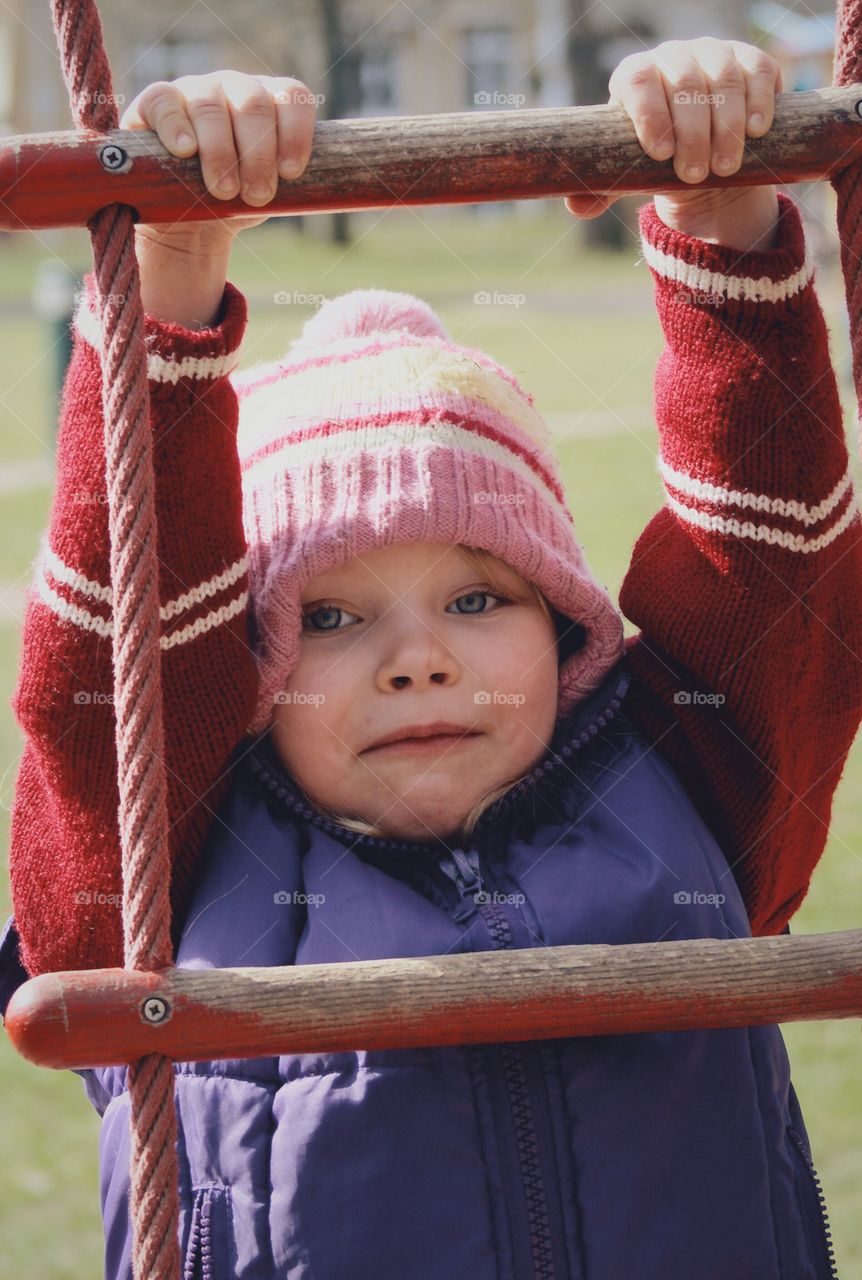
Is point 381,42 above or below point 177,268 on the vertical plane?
above

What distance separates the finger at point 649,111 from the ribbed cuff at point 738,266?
171mm

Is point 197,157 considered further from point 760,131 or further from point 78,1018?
point 78,1018

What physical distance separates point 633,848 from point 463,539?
273 millimetres

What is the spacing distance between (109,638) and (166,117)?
1.25ft

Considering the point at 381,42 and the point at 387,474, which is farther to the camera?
the point at 381,42

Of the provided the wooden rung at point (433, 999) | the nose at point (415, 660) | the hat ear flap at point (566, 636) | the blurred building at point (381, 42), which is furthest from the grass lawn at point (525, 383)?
the blurred building at point (381, 42)

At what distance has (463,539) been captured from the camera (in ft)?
4.09

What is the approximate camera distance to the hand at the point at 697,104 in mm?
1003

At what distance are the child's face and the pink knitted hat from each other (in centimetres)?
2

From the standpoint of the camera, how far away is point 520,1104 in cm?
112

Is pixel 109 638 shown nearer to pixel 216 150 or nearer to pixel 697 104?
pixel 216 150

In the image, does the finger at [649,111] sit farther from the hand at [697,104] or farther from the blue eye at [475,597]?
the blue eye at [475,597]

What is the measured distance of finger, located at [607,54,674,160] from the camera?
1.00 metres

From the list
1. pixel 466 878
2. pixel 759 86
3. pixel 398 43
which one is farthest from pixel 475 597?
pixel 398 43
